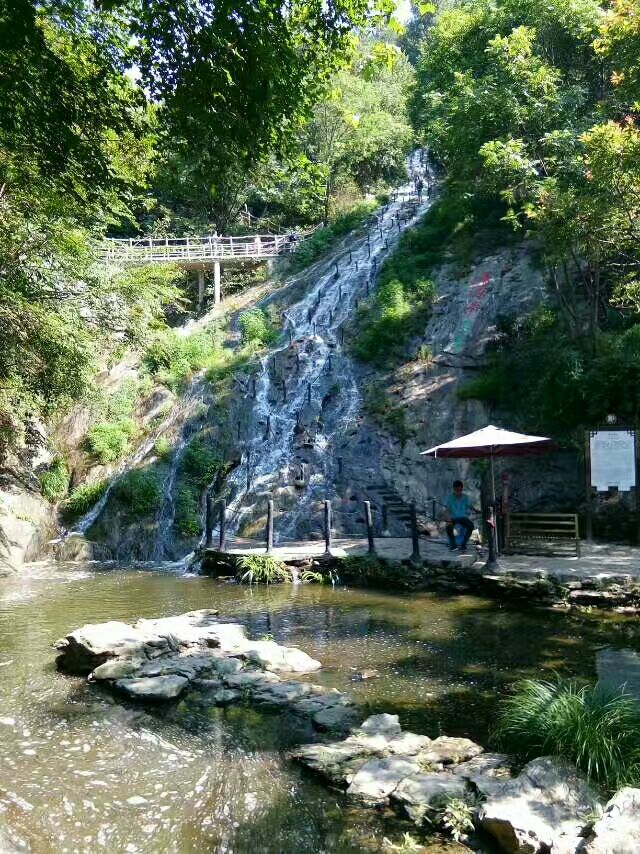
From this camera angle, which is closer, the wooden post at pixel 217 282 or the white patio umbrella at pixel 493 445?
the white patio umbrella at pixel 493 445

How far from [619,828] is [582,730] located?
43.8 inches

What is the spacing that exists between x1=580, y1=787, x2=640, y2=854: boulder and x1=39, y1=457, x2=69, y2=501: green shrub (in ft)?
61.5

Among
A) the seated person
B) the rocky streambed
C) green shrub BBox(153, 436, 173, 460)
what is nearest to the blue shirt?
the seated person

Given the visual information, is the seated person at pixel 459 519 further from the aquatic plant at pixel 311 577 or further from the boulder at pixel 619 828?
the boulder at pixel 619 828

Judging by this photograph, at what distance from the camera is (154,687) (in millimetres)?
7109

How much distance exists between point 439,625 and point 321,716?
3.66 metres

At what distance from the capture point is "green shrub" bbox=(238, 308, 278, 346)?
78.3 ft

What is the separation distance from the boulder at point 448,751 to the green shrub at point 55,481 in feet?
55.9

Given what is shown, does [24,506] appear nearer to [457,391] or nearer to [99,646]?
[99,646]

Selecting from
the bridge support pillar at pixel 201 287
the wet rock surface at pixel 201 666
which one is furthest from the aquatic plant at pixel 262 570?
the bridge support pillar at pixel 201 287

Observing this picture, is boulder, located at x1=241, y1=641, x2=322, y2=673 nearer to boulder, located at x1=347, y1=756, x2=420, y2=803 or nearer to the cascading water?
boulder, located at x1=347, y1=756, x2=420, y2=803

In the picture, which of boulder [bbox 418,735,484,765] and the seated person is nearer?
boulder [bbox 418,735,484,765]

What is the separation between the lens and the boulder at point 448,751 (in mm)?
5215

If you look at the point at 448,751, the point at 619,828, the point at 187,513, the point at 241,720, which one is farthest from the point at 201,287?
the point at 619,828
